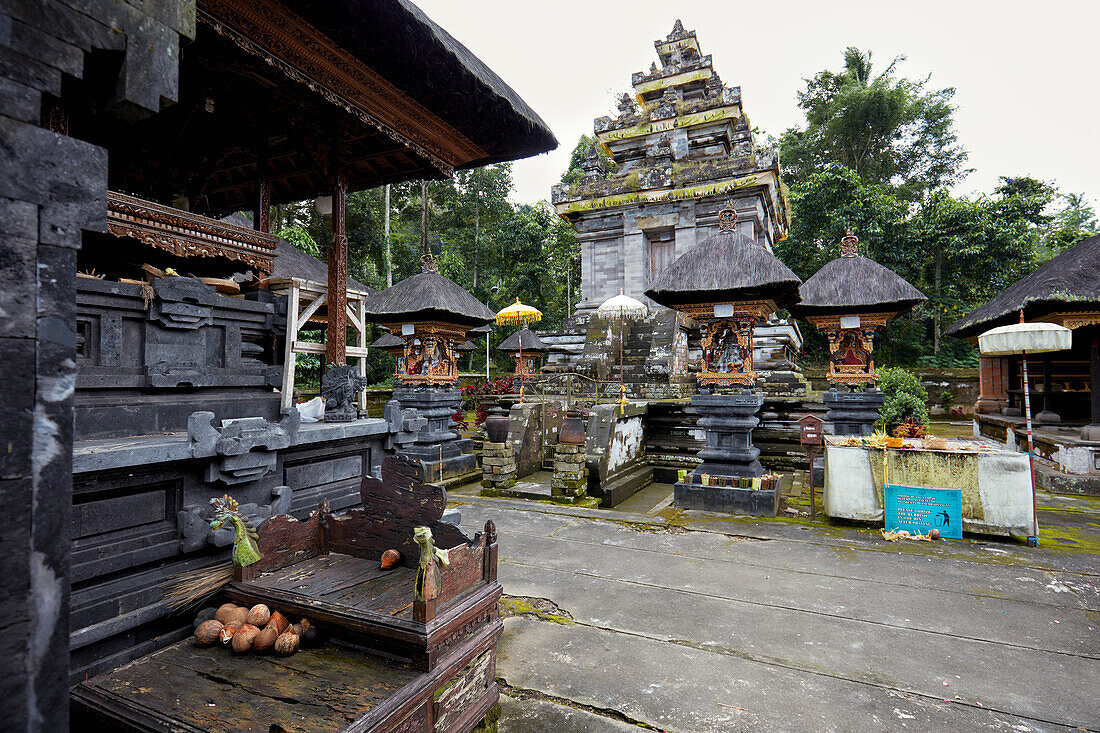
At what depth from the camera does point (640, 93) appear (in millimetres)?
18422

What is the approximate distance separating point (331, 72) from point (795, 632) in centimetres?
557

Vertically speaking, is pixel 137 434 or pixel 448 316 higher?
pixel 448 316

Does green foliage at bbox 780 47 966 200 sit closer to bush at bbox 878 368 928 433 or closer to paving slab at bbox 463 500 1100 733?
bush at bbox 878 368 928 433

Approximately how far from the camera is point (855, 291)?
344 inches

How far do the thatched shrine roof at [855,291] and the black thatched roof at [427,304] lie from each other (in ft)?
20.0

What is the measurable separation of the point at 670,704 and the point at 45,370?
9.99ft

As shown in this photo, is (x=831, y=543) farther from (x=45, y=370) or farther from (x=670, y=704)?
(x=45, y=370)

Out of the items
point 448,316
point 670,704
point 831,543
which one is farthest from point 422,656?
point 448,316

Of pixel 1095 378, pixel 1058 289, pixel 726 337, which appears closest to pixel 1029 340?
pixel 726 337

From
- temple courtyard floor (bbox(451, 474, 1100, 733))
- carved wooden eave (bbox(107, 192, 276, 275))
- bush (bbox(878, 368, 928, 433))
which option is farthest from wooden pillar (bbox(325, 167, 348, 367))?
bush (bbox(878, 368, 928, 433))

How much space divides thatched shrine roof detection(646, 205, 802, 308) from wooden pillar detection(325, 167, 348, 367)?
439cm

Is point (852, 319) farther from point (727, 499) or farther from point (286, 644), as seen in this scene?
point (286, 644)

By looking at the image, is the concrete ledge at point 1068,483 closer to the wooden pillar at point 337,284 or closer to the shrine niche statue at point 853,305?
the shrine niche statue at point 853,305

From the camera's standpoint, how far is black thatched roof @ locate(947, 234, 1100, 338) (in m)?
9.10
